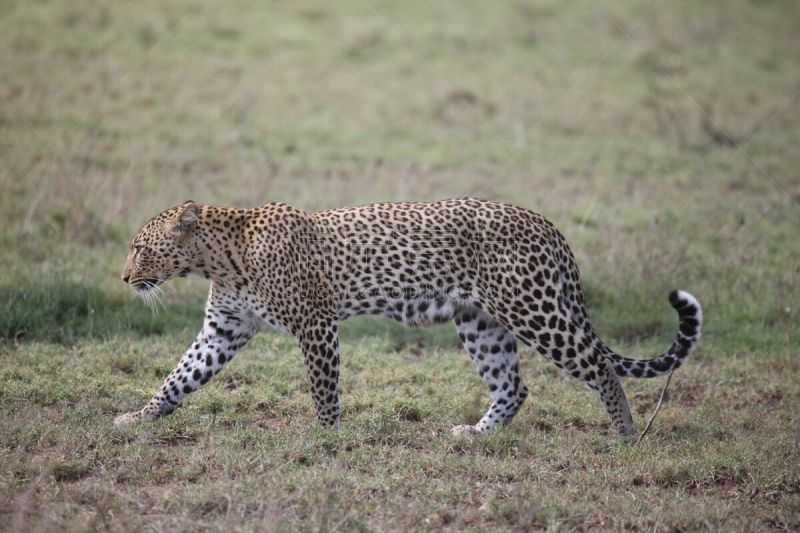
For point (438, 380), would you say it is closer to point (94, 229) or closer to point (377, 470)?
point (377, 470)

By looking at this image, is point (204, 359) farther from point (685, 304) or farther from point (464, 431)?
point (685, 304)

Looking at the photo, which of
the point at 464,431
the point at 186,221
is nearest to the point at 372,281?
the point at 464,431

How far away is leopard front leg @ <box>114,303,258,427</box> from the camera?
8164 mm

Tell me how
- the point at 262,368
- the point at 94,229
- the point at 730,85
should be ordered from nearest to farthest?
the point at 262,368, the point at 94,229, the point at 730,85

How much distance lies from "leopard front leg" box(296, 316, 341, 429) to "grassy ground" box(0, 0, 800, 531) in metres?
0.19

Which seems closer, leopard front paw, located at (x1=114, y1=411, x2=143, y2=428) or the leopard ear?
leopard front paw, located at (x1=114, y1=411, x2=143, y2=428)

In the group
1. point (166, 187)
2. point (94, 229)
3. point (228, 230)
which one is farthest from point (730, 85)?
point (228, 230)

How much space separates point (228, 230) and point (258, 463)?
1920 mm

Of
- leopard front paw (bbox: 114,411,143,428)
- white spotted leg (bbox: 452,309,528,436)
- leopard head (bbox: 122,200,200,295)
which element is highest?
leopard head (bbox: 122,200,200,295)

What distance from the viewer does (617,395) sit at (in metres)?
8.08

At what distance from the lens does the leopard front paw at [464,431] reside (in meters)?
8.16

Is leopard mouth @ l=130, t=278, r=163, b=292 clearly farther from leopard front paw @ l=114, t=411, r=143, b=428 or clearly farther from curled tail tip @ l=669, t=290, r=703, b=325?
curled tail tip @ l=669, t=290, r=703, b=325

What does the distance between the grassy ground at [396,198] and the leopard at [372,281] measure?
43 cm

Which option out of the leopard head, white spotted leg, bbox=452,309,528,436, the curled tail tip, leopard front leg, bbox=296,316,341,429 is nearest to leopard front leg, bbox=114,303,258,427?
the leopard head
